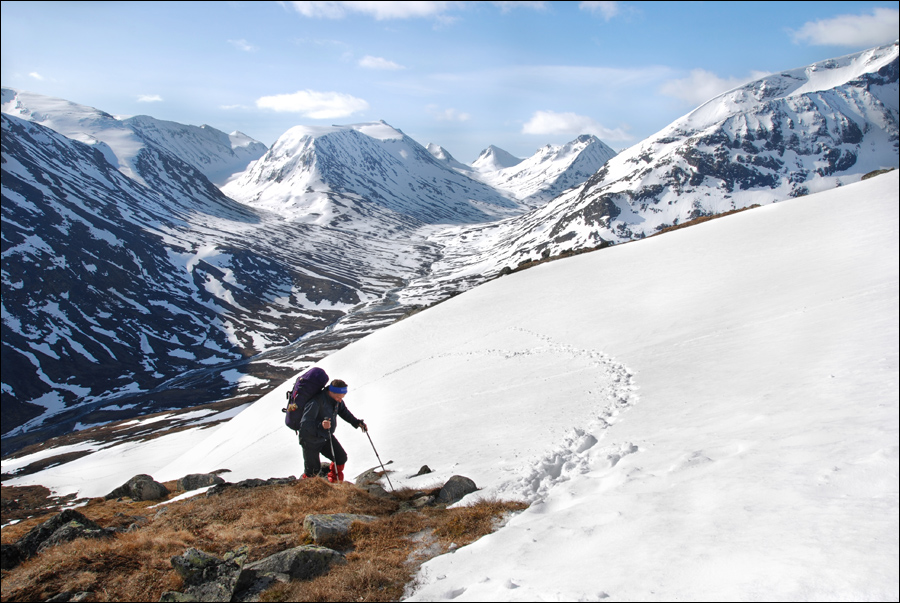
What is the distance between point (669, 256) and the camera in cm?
Result: 3484

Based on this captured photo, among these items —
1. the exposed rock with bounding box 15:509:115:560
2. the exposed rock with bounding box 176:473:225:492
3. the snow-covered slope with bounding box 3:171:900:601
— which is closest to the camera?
the snow-covered slope with bounding box 3:171:900:601

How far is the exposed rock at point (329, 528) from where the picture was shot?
8.91 m

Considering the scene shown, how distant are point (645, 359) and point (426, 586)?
53.2 feet

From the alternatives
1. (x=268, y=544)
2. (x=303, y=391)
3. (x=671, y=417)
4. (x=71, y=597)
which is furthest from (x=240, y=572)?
(x=671, y=417)

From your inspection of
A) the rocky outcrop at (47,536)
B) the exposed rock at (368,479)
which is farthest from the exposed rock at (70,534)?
the exposed rock at (368,479)

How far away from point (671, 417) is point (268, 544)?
1059cm

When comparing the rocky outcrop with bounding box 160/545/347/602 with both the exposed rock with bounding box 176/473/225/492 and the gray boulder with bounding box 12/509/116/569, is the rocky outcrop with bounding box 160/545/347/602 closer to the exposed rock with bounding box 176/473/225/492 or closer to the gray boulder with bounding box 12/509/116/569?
the gray boulder with bounding box 12/509/116/569

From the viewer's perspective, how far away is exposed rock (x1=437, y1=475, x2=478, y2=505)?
37.3 feet

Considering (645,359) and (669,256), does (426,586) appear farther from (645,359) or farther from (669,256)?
(669,256)

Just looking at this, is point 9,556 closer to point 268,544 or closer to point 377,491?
point 268,544

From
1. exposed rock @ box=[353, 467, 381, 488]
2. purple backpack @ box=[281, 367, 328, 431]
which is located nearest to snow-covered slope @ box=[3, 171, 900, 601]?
exposed rock @ box=[353, 467, 381, 488]

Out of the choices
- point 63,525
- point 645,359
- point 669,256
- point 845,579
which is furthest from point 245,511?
point 669,256

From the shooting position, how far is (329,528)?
907 cm

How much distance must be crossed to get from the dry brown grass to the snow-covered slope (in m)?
0.82
